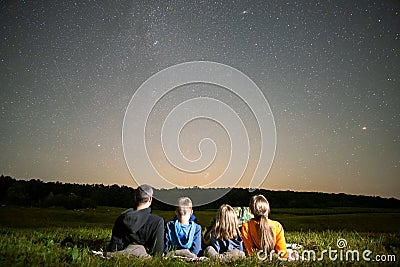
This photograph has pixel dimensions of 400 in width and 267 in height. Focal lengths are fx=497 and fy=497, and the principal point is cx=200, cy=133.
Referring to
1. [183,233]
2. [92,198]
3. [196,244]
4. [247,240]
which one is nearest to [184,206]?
[183,233]

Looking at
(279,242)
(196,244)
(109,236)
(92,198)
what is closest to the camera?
(279,242)

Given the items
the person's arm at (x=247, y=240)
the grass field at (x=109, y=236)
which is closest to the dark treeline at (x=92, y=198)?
the grass field at (x=109, y=236)

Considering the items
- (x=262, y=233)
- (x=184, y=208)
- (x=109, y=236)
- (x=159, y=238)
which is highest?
(x=184, y=208)

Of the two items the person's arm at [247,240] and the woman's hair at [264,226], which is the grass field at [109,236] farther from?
the person's arm at [247,240]

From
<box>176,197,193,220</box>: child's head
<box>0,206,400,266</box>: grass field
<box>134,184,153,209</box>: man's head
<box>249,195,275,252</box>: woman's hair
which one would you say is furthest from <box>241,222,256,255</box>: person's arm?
<box>134,184,153,209</box>: man's head

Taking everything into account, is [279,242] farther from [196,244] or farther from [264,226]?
[196,244]

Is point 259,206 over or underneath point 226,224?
over

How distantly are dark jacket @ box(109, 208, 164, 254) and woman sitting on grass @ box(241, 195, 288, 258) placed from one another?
0.98m

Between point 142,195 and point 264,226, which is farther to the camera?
point 264,226

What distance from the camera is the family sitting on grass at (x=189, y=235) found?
499cm

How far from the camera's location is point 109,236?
7496 millimetres

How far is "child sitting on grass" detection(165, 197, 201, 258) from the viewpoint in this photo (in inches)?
210

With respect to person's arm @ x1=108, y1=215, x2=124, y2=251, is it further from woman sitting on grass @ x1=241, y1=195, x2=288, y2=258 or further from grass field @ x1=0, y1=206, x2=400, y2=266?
woman sitting on grass @ x1=241, y1=195, x2=288, y2=258

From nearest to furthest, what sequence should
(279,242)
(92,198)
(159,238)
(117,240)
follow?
1. (159,238)
2. (117,240)
3. (279,242)
4. (92,198)
